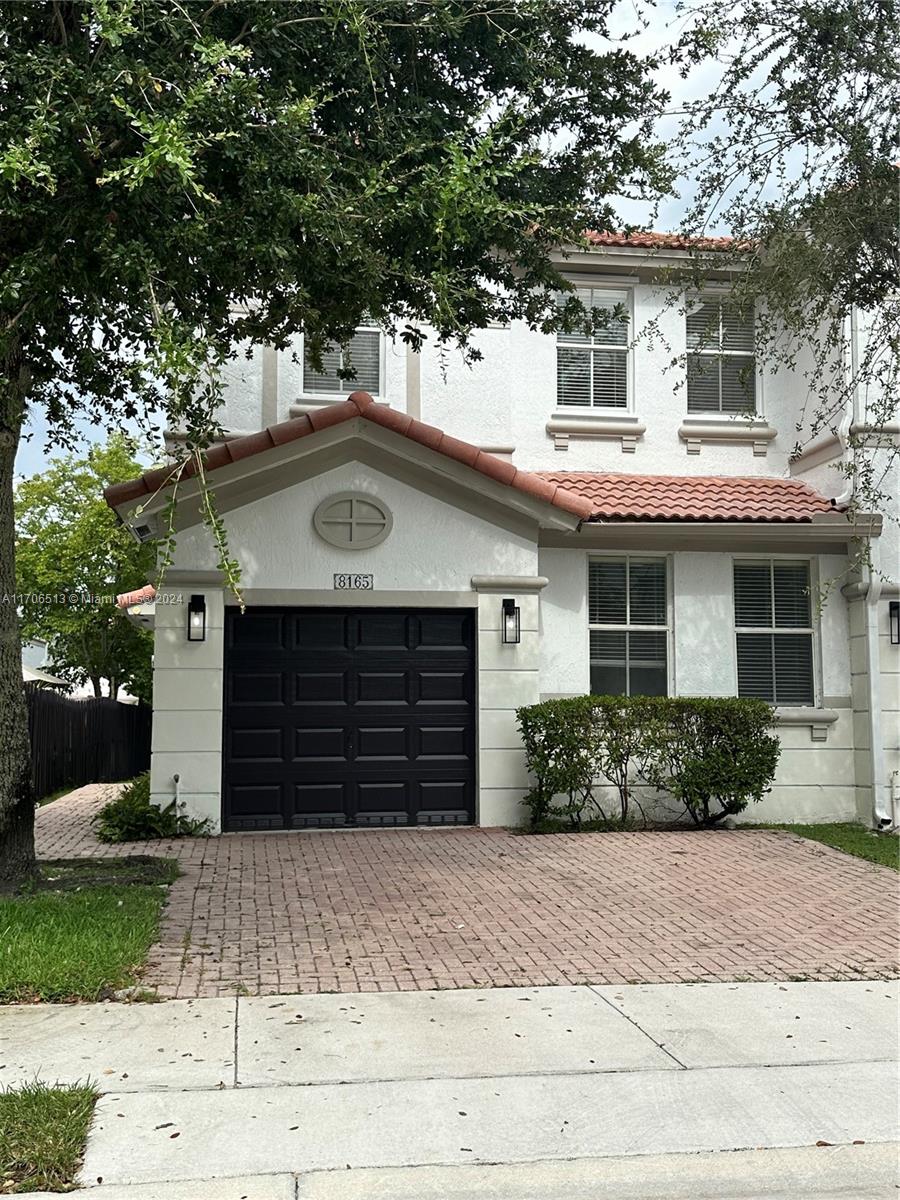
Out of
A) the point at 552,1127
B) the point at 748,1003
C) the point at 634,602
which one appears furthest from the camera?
the point at 634,602

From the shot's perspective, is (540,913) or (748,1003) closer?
(748,1003)

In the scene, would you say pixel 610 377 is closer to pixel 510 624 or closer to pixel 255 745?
pixel 510 624

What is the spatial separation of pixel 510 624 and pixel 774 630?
3.76 metres

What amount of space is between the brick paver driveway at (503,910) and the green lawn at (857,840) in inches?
12.3

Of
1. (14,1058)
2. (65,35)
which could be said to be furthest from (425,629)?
(14,1058)

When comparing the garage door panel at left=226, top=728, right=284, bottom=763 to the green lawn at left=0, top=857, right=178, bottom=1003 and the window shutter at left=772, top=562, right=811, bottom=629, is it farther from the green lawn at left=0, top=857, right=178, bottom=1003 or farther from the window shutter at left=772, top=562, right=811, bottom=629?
the window shutter at left=772, top=562, right=811, bottom=629

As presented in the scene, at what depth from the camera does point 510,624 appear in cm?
1318

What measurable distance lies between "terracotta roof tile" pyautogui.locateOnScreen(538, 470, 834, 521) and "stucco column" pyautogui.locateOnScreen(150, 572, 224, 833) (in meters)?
4.82

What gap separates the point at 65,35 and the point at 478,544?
22.6ft

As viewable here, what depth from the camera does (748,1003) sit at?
21.4 feet

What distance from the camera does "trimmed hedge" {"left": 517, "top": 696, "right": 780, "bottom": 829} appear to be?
12523 millimetres

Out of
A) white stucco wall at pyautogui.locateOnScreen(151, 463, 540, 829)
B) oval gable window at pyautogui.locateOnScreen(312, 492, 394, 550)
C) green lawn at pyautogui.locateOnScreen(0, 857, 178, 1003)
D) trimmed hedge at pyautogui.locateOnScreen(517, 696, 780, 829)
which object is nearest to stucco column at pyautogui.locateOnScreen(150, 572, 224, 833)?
white stucco wall at pyautogui.locateOnScreen(151, 463, 540, 829)

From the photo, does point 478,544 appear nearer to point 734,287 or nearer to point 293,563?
point 293,563

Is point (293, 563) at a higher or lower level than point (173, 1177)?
higher
